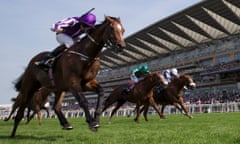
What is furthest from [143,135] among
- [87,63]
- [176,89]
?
[176,89]

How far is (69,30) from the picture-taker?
6766 mm

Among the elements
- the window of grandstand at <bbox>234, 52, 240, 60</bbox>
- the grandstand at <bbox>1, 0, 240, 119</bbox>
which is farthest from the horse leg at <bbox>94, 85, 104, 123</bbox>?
the window of grandstand at <bbox>234, 52, 240, 60</bbox>

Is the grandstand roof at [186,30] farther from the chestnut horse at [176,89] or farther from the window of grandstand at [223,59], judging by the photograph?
the chestnut horse at [176,89]

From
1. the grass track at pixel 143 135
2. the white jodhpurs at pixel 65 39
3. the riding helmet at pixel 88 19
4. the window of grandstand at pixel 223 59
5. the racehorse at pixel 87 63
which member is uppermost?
the window of grandstand at pixel 223 59

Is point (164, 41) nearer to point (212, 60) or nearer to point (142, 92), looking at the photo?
point (212, 60)

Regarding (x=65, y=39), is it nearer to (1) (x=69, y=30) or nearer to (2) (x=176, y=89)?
(1) (x=69, y=30)

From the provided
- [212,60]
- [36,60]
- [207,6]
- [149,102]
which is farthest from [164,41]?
[36,60]

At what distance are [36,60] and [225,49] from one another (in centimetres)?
5108

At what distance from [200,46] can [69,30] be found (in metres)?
59.0

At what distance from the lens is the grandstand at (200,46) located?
159 feet

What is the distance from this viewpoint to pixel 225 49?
54594 mm

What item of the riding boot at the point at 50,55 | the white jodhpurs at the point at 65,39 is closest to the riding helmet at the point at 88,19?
the white jodhpurs at the point at 65,39

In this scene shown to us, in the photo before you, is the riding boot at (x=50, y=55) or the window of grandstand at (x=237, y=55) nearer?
the riding boot at (x=50, y=55)

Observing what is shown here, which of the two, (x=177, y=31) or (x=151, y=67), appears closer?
(x=177, y=31)
